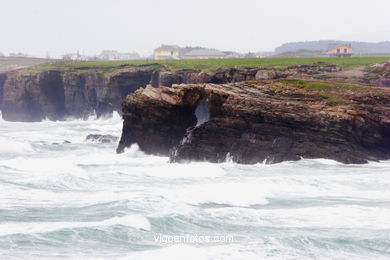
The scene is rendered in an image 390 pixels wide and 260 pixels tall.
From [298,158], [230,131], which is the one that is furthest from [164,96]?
[298,158]

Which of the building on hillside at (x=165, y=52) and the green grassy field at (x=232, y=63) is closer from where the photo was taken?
the green grassy field at (x=232, y=63)

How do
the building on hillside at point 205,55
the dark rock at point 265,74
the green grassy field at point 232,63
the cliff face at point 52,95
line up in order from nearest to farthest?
the dark rock at point 265,74 → the green grassy field at point 232,63 → the cliff face at point 52,95 → the building on hillside at point 205,55

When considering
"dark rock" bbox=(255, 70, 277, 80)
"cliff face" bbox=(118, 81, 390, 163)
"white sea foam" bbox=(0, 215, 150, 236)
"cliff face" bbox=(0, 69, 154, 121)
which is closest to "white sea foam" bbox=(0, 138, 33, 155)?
"cliff face" bbox=(118, 81, 390, 163)

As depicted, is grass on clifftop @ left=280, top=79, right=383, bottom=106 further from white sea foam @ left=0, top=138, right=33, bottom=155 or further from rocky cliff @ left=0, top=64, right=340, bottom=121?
rocky cliff @ left=0, top=64, right=340, bottom=121

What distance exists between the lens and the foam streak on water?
18.6m

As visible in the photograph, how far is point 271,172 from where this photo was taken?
32062 mm

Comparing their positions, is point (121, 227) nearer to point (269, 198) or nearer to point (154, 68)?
point (269, 198)

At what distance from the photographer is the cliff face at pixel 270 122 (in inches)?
1369

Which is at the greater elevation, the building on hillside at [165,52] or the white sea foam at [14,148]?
the building on hillside at [165,52]

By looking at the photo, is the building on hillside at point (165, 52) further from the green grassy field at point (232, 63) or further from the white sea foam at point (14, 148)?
the white sea foam at point (14, 148)

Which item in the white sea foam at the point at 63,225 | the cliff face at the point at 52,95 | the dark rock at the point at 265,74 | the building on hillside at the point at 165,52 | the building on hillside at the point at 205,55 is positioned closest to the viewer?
the white sea foam at the point at 63,225

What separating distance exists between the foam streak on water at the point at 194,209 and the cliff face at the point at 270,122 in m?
1.22

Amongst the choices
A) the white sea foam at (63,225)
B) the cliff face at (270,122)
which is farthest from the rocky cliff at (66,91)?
the white sea foam at (63,225)

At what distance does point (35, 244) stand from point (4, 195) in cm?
747
